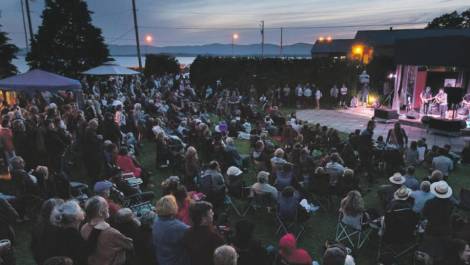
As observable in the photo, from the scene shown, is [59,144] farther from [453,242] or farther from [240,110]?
[240,110]

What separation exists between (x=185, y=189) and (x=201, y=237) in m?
1.74

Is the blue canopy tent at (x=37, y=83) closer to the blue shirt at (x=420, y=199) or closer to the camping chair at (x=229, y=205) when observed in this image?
the camping chair at (x=229, y=205)

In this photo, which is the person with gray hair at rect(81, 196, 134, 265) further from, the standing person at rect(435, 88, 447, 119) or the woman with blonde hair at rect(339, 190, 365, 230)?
the standing person at rect(435, 88, 447, 119)

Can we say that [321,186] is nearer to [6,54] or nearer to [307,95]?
[307,95]

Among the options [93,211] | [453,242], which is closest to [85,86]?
[93,211]

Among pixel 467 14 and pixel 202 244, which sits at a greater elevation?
pixel 467 14

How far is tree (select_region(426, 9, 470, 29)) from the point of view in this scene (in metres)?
47.0

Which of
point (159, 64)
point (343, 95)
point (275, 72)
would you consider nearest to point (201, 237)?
point (343, 95)

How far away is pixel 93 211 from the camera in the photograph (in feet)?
12.3

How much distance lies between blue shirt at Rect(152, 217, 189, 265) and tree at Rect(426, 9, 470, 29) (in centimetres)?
5190

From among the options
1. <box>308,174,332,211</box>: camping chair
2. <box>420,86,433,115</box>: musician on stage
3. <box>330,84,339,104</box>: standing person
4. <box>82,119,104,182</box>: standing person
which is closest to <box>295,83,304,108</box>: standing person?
<box>330,84,339,104</box>: standing person

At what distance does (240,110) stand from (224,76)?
37.1 feet

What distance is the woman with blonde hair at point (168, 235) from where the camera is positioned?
4012 mm

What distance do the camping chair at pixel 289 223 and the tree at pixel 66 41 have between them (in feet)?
Result: 65.6
